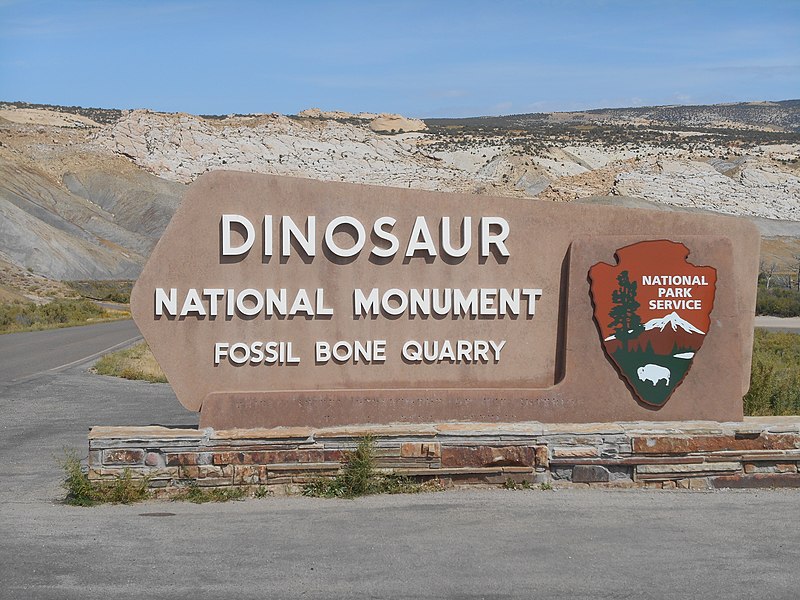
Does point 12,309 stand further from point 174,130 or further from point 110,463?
point 174,130

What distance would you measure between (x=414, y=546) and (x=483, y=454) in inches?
79.7

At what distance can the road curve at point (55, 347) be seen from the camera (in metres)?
22.2

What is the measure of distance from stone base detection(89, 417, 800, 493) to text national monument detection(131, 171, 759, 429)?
0.29 m

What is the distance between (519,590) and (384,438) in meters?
2.97

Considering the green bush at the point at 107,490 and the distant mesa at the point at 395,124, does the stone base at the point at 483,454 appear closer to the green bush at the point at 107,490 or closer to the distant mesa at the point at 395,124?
the green bush at the point at 107,490

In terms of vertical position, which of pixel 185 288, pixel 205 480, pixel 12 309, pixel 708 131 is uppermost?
pixel 708 131

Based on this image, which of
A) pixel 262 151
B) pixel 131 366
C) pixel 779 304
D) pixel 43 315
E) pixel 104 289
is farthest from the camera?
pixel 262 151

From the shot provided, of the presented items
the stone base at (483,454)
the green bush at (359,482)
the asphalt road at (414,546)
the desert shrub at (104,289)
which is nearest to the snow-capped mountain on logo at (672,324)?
the stone base at (483,454)

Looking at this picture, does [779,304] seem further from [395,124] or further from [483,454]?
[395,124]

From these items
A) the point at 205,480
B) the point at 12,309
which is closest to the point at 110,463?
the point at 205,480

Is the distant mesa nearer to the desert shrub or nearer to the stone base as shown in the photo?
the desert shrub

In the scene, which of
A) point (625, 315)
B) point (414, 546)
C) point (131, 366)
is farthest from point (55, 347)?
point (414, 546)

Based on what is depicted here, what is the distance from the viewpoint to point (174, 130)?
313 feet

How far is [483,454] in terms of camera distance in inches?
357
